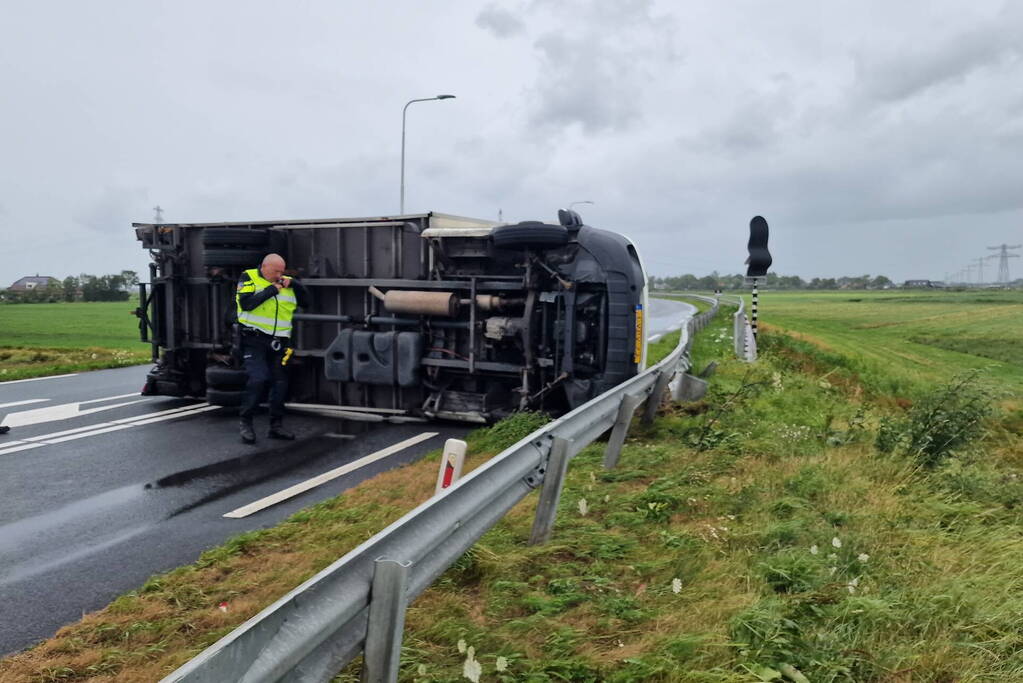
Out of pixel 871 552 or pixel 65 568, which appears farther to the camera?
pixel 65 568

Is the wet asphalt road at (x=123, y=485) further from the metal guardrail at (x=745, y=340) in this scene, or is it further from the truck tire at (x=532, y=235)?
the metal guardrail at (x=745, y=340)

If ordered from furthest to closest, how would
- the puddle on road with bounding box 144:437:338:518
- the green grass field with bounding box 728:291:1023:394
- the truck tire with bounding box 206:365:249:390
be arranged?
1. the green grass field with bounding box 728:291:1023:394
2. the truck tire with bounding box 206:365:249:390
3. the puddle on road with bounding box 144:437:338:518

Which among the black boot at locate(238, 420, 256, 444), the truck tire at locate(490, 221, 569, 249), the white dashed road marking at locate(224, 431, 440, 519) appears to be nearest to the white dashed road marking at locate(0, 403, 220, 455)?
the black boot at locate(238, 420, 256, 444)

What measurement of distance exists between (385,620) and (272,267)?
6.04m

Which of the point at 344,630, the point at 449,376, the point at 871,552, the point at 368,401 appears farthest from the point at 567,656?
the point at 368,401

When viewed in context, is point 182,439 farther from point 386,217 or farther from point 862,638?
point 862,638

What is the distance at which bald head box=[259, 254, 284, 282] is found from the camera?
24.4 feet

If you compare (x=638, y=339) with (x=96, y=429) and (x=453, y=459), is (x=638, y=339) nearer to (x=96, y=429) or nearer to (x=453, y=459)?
(x=453, y=459)

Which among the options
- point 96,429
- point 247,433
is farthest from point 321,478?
point 96,429

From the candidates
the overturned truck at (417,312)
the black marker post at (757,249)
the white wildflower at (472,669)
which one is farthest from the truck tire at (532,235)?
the black marker post at (757,249)

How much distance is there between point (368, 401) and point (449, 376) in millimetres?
1240

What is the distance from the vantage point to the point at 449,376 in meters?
8.35

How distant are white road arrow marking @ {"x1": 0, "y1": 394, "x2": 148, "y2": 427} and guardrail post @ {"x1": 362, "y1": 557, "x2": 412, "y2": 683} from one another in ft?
25.9

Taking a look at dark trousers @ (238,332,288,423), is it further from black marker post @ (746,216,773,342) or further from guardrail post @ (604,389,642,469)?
black marker post @ (746,216,773,342)
